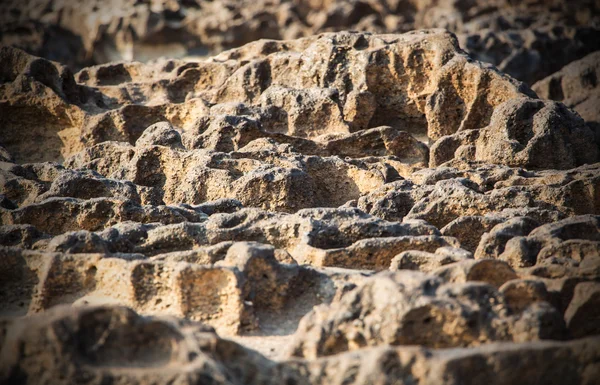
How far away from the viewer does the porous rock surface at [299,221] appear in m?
5.97

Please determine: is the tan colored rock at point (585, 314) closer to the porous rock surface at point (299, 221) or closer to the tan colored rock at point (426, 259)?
the porous rock surface at point (299, 221)

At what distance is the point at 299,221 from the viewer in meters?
8.52

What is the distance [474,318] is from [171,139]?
5.83m

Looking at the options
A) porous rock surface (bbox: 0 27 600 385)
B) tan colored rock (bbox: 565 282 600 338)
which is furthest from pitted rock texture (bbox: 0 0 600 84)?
tan colored rock (bbox: 565 282 600 338)

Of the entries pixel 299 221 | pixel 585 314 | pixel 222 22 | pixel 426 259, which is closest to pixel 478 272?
pixel 426 259

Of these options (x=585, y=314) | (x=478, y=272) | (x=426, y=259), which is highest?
(x=426, y=259)

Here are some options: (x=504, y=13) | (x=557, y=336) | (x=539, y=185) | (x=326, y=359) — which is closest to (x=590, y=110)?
(x=539, y=185)

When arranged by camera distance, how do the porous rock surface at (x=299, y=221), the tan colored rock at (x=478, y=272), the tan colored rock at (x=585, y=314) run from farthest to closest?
the tan colored rock at (x=478, y=272), the tan colored rock at (x=585, y=314), the porous rock surface at (x=299, y=221)

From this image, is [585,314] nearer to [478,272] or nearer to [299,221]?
[478,272]

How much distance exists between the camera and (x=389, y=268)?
8133mm

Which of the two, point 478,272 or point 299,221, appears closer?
point 478,272

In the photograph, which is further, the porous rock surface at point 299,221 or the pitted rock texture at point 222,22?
the pitted rock texture at point 222,22

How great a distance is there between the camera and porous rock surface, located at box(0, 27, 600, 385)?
19.6 ft

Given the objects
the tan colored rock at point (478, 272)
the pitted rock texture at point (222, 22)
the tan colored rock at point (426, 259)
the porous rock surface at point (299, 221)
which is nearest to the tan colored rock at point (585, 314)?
the porous rock surface at point (299, 221)
